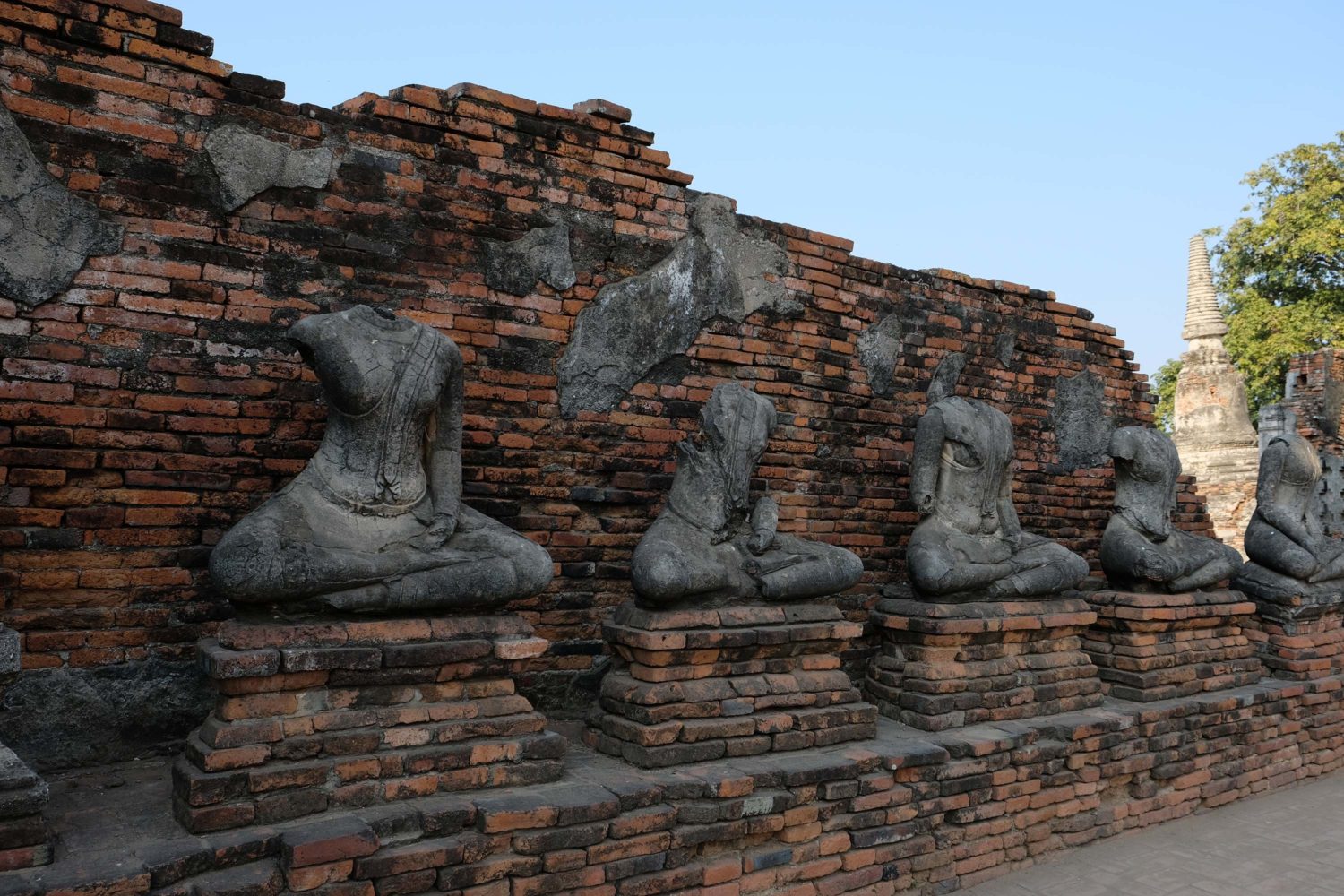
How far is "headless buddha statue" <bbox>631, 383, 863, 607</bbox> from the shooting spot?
4859mm

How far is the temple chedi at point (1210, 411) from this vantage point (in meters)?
18.0

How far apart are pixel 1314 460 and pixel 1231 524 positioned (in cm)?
1043

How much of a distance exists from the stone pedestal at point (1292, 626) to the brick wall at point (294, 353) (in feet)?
8.70

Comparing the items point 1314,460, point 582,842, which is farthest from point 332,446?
point 1314,460

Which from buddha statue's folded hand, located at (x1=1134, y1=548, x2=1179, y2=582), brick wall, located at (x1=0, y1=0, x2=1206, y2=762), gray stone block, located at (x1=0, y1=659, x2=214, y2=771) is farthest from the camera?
buddha statue's folded hand, located at (x1=1134, y1=548, x2=1179, y2=582)

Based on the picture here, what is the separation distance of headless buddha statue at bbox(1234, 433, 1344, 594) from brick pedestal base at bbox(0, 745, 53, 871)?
23.9 feet

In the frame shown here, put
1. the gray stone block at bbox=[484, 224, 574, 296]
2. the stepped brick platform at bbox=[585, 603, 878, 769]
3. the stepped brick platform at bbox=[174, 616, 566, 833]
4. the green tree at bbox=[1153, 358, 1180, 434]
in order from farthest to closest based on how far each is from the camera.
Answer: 1. the green tree at bbox=[1153, 358, 1180, 434]
2. the gray stone block at bbox=[484, 224, 574, 296]
3. the stepped brick platform at bbox=[585, 603, 878, 769]
4. the stepped brick platform at bbox=[174, 616, 566, 833]

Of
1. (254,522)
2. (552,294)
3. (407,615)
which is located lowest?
(407,615)

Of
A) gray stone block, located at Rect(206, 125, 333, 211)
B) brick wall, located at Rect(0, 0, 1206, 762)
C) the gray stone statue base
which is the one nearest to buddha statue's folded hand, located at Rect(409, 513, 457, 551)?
brick wall, located at Rect(0, 0, 1206, 762)

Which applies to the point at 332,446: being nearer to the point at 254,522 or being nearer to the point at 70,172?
the point at 254,522

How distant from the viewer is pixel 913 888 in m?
4.79

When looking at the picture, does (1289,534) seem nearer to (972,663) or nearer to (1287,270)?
(972,663)

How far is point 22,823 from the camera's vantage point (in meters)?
3.02

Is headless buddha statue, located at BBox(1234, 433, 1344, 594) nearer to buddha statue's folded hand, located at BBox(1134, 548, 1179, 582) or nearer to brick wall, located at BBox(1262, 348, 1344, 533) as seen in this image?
buddha statue's folded hand, located at BBox(1134, 548, 1179, 582)
